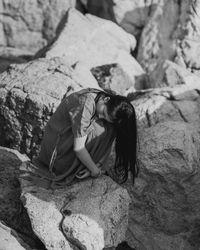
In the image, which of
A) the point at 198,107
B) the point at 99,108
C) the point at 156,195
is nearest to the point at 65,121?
the point at 99,108

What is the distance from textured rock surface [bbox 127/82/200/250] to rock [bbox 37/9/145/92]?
11.4 feet

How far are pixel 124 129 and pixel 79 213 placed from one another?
87 cm

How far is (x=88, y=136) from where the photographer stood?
4.75m

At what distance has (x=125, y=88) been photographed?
324 inches

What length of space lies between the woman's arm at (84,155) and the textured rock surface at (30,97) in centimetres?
173

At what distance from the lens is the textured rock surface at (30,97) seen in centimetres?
643

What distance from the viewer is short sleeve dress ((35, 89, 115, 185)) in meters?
4.51

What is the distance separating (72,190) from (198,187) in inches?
63.7

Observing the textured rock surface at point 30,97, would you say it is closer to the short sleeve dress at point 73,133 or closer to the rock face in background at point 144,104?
the rock face in background at point 144,104

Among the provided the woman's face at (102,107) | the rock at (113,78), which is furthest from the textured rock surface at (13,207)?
the rock at (113,78)

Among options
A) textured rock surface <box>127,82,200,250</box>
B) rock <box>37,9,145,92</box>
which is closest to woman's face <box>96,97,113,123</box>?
textured rock surface <box>127,82,200,250</box>

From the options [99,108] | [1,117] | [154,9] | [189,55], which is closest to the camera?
[99,108]

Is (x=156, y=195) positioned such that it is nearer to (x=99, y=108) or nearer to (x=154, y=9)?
(x=99, y=108)

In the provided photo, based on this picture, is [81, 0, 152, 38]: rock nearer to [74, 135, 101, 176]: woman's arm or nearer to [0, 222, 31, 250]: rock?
[74, 135, 101, 176]: woman's arm
